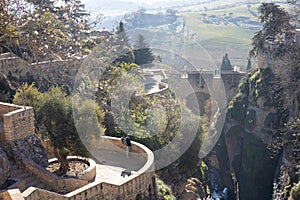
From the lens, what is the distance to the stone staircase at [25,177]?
13.1 m

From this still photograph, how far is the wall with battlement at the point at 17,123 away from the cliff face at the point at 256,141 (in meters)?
17.5

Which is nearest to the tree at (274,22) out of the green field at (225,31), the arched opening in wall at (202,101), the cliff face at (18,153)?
the arched opening in wall at (202,101)

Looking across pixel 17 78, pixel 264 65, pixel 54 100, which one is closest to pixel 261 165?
pixel 264 65

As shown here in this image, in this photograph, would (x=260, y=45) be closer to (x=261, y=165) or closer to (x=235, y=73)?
(x=235, y=73)

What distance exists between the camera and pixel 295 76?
3209cm

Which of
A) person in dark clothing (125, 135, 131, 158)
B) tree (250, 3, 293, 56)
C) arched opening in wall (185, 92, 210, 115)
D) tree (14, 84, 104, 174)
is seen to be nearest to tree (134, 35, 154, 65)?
arched opening in wall (185, 92, 210, 115)

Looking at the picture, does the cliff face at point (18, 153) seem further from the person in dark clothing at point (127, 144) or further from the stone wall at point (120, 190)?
the person in dark clothing at point (127, 144)

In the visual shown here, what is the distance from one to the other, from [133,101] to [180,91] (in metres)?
15.7

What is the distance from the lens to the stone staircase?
13108mm

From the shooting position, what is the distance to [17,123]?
13961mm

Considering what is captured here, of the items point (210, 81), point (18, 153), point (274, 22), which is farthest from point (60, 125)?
point (210, 81)

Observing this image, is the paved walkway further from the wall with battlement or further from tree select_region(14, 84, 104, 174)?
the wall with battlement

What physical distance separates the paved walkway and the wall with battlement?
8.91ft

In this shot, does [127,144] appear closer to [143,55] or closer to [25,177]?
[25,177]
